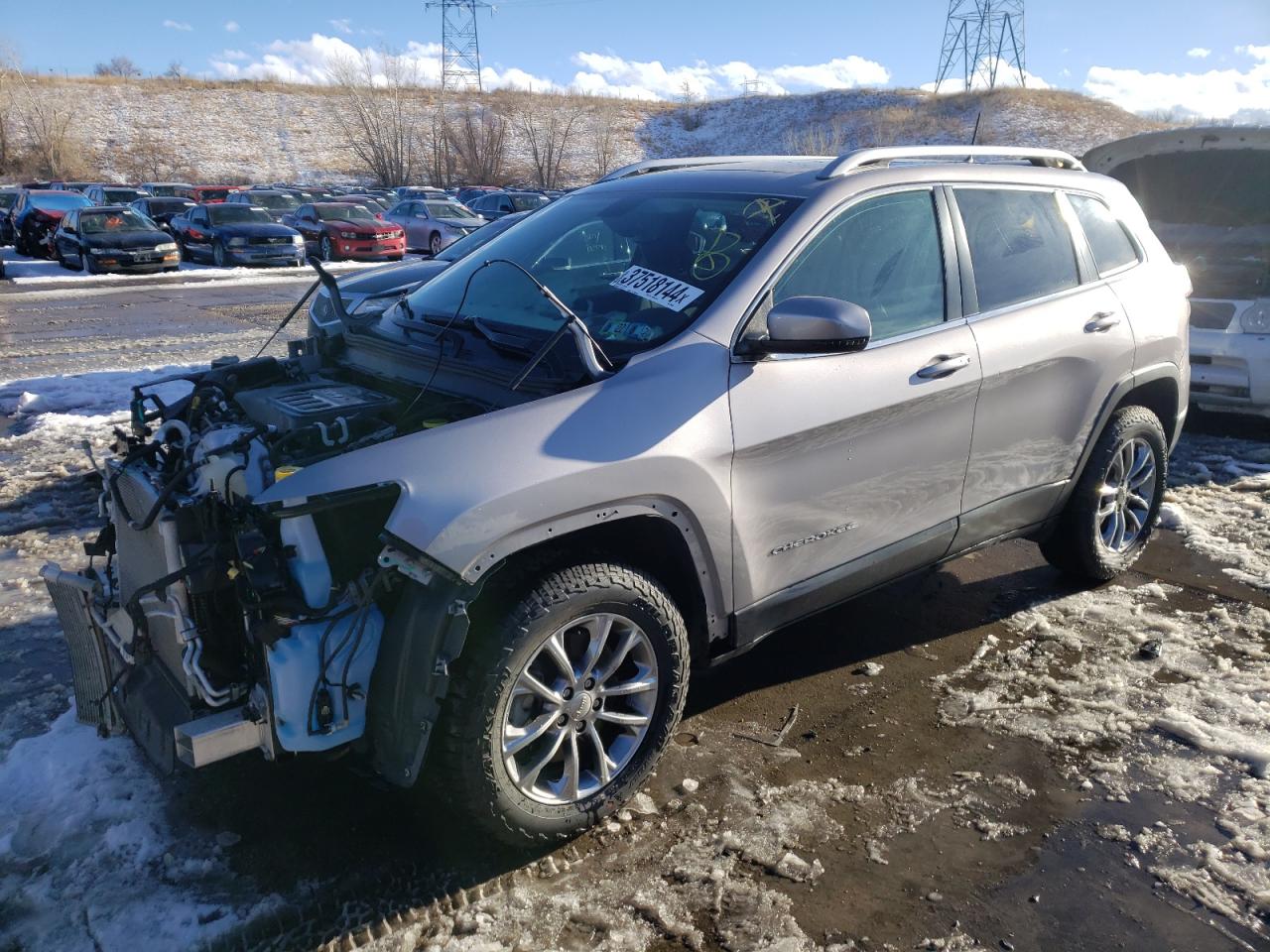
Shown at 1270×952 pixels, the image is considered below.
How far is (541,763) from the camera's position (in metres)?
2.88

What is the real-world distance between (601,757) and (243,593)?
115 centimetres

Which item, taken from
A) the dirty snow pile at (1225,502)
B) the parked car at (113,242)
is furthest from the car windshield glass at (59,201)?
the dirty snow pile at (1225,502)

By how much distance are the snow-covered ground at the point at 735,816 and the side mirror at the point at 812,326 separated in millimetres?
1444

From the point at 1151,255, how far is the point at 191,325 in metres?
11.7

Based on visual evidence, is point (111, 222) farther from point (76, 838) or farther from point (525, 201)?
point (76, 838)

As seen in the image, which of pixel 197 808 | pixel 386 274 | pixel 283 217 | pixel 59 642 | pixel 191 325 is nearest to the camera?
pixel 197 808

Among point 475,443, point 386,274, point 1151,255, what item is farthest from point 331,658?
point 1151,255

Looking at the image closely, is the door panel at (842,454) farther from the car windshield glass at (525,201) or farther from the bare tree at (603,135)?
the bare tree at (603,135)

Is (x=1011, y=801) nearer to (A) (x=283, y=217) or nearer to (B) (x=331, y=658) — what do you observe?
(B) (x=331, y=658)

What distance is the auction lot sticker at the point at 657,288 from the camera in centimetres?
329

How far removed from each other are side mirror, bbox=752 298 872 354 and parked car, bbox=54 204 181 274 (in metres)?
20.8

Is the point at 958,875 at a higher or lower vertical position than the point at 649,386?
lower

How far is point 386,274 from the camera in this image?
5270 mm

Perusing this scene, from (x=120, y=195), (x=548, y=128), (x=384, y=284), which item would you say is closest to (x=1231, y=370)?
(x=384, y=284)
